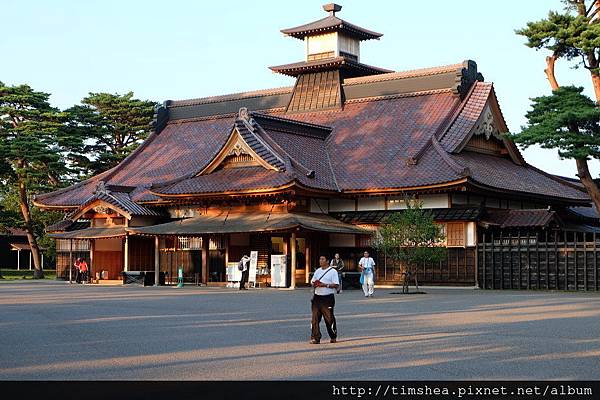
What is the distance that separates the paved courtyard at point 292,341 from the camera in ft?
37.1

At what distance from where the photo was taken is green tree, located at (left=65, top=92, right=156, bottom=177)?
57562 millimetres

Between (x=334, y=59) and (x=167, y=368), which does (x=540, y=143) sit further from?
(x=167, y=368)

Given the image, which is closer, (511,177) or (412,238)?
(412,238)

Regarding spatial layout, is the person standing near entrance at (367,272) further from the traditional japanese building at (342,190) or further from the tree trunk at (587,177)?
the tree trunk at (587,177)

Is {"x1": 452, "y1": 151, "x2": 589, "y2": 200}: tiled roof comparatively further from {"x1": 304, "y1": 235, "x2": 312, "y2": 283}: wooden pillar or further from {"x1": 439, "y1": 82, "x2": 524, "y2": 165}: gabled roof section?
{"x1": 304, "y1": 235, "x2": 312, "y2": 283}: wooden pillar

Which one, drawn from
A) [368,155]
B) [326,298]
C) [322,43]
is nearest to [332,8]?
[322,43]

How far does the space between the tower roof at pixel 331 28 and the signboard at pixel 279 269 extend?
56.9 ft

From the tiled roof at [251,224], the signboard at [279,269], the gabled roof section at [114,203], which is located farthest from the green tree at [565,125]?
the gabled roof section at [114,203]

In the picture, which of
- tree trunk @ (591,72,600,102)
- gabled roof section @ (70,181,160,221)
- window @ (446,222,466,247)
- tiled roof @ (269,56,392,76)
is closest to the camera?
tree trunk @ (591,72,600,102)

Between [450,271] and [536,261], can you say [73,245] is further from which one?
[536,261]

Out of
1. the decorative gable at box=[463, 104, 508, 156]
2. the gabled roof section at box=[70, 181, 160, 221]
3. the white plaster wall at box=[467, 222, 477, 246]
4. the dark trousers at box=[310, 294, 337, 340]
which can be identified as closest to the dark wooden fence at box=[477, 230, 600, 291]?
the white plaster wall at box=[467, 222, 477, 246]

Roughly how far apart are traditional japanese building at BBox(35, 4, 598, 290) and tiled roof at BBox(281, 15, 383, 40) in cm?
11

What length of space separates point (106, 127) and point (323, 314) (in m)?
47.1

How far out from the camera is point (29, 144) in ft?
170
